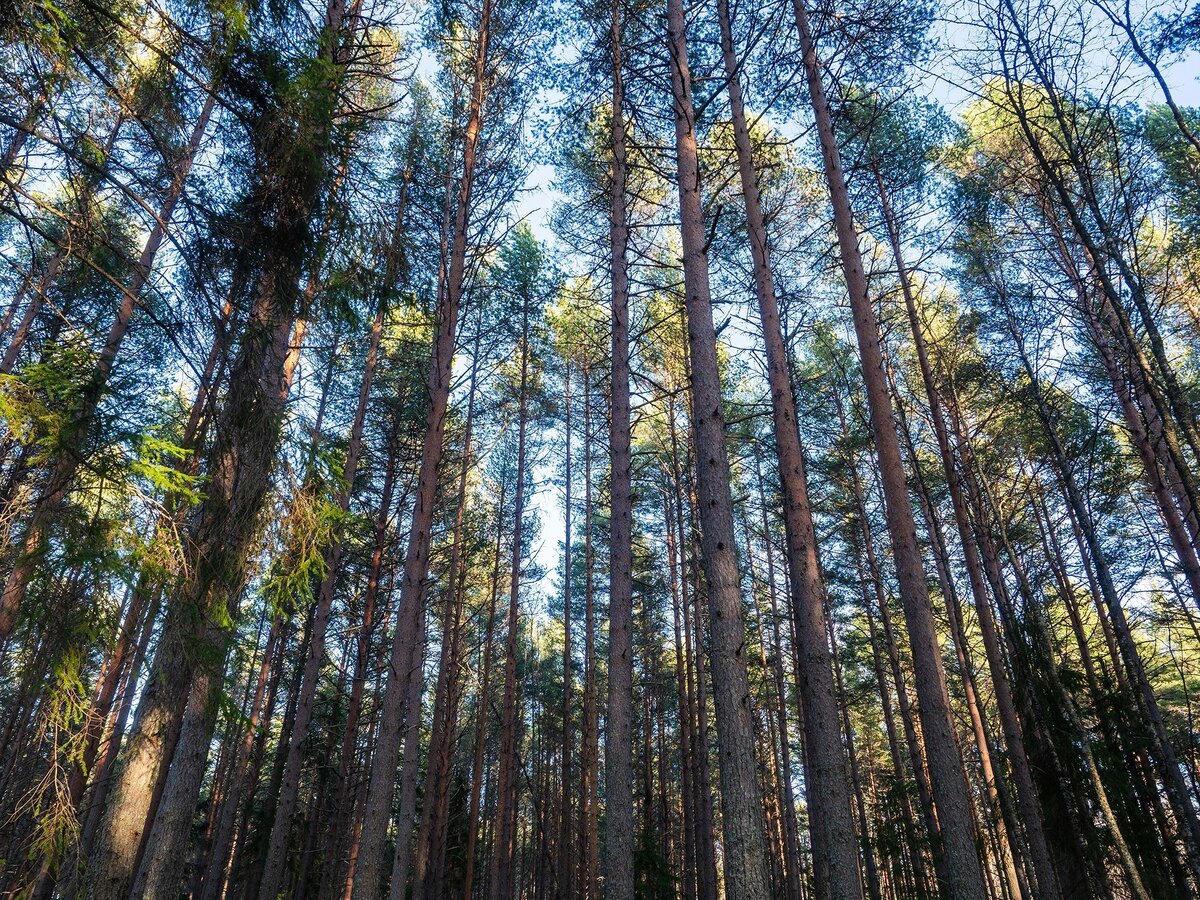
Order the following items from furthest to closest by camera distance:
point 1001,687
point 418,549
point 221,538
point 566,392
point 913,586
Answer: point 566,392 → point 1001,687 → point 418,549 → point 913,586 → point 221,538

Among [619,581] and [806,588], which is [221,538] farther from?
[806,588]

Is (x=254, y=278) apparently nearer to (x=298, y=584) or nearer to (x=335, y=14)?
(x=298, y=584)

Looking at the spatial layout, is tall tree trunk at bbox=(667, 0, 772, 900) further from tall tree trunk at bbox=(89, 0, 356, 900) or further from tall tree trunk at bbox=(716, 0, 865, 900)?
tall tree trunk at bbox=(89, 0, 356, 900)

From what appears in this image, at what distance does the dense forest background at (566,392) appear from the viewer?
3812 millimetres

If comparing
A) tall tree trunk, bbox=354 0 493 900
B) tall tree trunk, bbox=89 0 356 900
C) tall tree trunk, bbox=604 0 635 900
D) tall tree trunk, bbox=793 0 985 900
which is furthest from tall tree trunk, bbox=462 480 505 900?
tall tree trunk, bbox=793 0 985 900

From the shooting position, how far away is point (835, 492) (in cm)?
1684

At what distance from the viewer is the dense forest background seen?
3.81 metres

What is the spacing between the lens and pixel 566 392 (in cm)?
1762

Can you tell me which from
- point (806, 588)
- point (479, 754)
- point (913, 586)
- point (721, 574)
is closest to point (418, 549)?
point (721, 574)

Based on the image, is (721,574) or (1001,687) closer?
(721,574)

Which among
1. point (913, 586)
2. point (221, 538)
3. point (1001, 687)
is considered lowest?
point (1001, 687)

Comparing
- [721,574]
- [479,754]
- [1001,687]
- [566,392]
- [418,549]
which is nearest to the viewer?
[721,574]

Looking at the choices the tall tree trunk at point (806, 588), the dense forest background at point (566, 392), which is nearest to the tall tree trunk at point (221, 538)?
the dense forest background at point (566, 392)

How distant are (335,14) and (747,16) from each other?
18.9 feet
